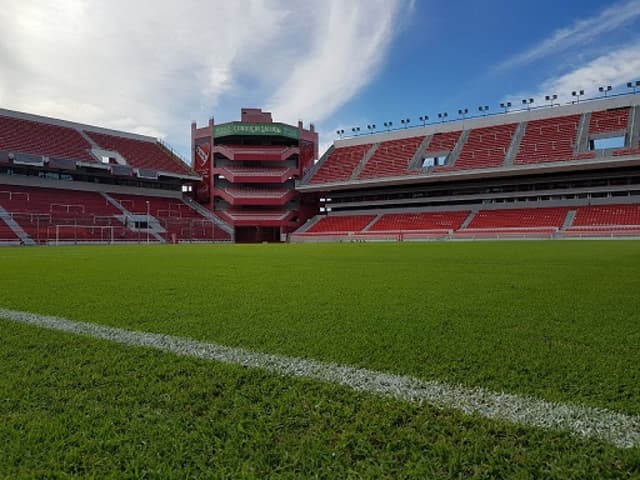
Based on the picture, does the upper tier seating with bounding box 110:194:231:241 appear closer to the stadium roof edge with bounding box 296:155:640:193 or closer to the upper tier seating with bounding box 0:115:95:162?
the upper tier seating with bounding box 0:115:95:162

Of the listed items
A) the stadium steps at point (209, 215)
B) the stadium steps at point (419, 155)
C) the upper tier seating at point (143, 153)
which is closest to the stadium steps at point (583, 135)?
the stadium steps at point (419, 155)

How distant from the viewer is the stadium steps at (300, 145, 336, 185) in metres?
45.9

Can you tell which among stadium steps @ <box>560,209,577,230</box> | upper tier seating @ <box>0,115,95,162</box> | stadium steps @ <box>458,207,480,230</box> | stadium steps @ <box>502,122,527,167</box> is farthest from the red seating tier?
upper tier seating @ <box>0,115,95,162</box>

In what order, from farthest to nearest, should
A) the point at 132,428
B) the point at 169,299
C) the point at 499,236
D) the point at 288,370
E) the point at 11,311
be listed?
the point at 499,236 < the point at 169,299 < the point at 11,311 < the point at 288,370 < the point at 132,428

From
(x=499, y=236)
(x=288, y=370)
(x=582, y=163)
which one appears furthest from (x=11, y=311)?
(x=582, y=163)

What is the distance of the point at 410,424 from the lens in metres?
1.40

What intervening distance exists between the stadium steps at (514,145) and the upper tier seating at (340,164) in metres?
14.4

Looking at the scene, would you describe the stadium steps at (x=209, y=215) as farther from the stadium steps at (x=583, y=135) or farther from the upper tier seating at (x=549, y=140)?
the stadium steps at (x=583, y=135)

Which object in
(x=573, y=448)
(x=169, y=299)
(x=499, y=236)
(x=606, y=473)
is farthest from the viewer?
(x=499, y=236)

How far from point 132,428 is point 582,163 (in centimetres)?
3732

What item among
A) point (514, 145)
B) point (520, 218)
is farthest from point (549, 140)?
point (520, 218)

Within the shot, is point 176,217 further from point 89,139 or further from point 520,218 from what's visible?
point 520,218

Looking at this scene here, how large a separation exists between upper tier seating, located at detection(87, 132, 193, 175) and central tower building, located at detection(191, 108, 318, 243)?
9.24 ft

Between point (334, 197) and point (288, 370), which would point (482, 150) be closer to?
point (334, 197)
